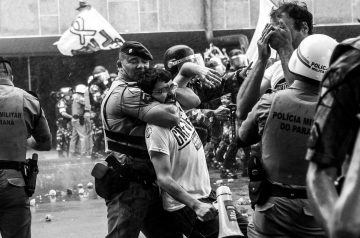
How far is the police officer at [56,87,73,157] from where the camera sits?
2216 centimetres

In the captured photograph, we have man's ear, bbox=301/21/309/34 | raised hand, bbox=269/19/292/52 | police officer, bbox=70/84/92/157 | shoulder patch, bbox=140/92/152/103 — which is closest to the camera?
raised hand, bbox=269/19/292/52

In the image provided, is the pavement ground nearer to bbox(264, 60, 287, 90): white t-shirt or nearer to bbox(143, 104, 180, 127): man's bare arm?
bbox(143, 104, 180, 127): man's bare arm

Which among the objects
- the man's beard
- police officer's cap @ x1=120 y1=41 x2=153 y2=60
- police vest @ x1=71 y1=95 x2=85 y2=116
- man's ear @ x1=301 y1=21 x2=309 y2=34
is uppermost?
man's ear @ x1=301 y1=21 x2=309 y2=34

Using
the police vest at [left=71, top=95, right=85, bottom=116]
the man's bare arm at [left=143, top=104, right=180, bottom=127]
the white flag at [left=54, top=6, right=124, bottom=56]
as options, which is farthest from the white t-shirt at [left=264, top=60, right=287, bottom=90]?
the police vest at [left=71, top=95, right=85, bottom=116]

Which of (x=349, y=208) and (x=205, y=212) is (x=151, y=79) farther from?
(x=349, y=208)

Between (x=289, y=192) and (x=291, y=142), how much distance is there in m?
0.24

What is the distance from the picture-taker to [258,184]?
390 centimetres

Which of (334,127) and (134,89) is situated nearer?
(334,127)

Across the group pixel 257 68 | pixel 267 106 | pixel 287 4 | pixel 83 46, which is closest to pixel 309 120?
pixel 267 106

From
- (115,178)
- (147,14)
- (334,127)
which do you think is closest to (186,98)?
(115,178)

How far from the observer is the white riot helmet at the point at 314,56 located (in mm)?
3693

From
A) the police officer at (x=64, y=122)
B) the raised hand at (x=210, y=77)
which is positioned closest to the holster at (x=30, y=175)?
the raised hand at (x=210, y=77)

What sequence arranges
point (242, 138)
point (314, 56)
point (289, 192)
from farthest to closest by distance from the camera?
point (242, 138), point (289, 192), point (314, 56)

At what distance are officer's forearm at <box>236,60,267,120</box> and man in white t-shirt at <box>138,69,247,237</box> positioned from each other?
0.68 meters
